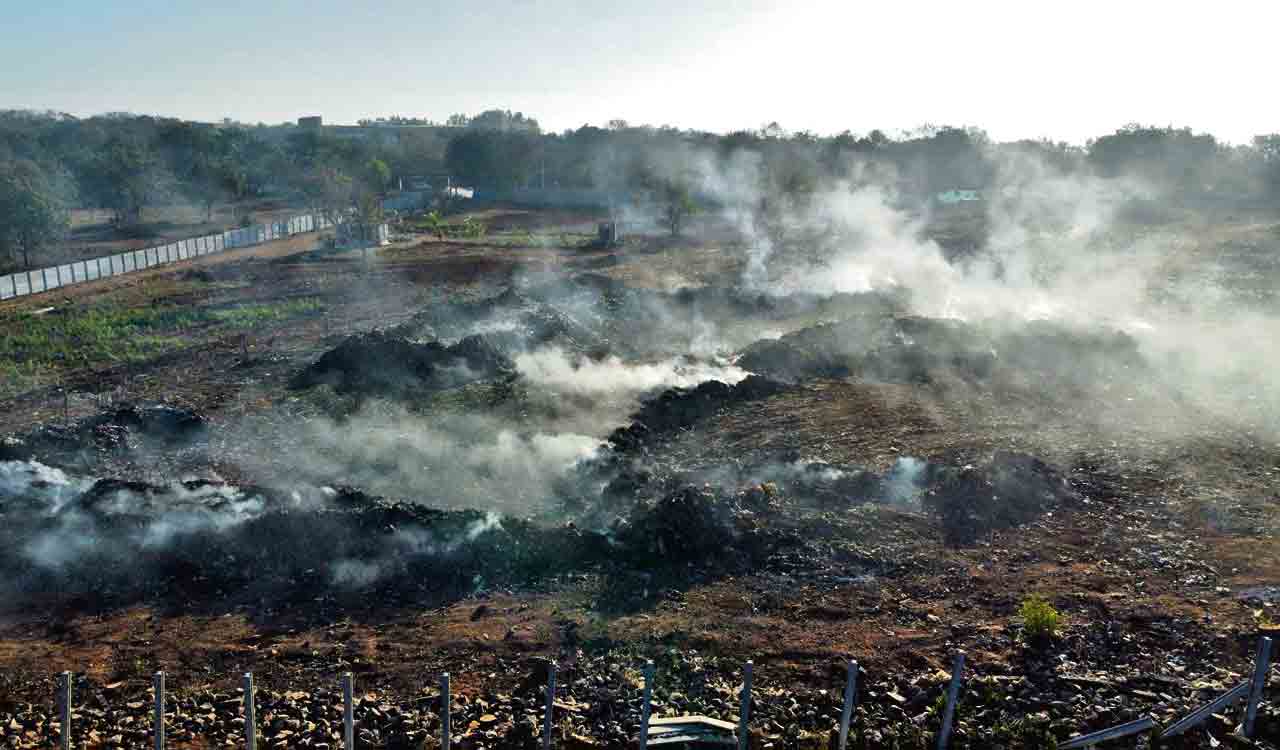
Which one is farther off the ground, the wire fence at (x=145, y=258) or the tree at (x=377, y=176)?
the tree at (x=377, y=176)

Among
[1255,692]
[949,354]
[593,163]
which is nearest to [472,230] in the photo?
[593,163]

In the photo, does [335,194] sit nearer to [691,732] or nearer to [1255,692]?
[691,732]

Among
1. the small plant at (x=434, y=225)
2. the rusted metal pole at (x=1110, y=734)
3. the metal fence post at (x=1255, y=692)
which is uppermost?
the small plant at (x=434, y=225)

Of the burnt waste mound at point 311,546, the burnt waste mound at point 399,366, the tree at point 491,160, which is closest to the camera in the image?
the burnt waste mound at point 311,546

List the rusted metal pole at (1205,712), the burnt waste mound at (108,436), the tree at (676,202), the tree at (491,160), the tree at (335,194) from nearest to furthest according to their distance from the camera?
the rusted metal pole at (1205,712), the burnt waste mound at (108,436), the tree at (335,194), the tree at (676,202), the tree at (491,160)

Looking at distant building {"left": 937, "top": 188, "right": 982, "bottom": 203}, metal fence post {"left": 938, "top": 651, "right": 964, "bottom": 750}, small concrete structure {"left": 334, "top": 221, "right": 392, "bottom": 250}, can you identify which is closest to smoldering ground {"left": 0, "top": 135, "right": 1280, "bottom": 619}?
metal fence post {"left": 938, "top": 651, "right": 964, "bottom": 750}

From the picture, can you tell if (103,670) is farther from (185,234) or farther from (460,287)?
(185,234)

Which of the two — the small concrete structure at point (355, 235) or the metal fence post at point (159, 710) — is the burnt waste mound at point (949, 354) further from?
the small concrete structure at point (355, 235)

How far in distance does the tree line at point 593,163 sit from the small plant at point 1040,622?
106ft

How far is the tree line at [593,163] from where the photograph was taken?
42000 millimetres

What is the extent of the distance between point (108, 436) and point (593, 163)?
48958mm

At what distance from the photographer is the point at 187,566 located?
959 centimetres

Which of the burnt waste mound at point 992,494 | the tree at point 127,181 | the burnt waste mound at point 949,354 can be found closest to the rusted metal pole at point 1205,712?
the burnt waste mound at point 992,494

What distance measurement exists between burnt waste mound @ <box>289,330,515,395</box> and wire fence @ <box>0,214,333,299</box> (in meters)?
15.4
